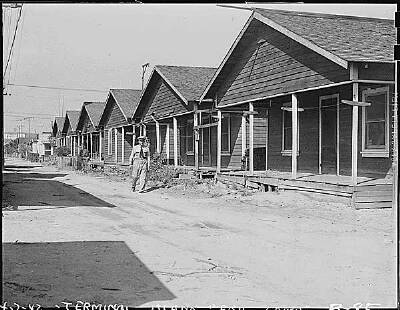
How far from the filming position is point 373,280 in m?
6.04

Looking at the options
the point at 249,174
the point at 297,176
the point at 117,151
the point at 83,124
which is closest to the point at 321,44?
the point at 297,176

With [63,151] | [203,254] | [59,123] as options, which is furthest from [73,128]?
[203,254]

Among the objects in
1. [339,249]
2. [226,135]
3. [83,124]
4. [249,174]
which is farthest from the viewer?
[83,124]

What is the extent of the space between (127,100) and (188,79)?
9.56 m

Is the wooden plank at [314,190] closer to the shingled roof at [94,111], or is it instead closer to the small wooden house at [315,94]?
the small wooden house at [315,94]

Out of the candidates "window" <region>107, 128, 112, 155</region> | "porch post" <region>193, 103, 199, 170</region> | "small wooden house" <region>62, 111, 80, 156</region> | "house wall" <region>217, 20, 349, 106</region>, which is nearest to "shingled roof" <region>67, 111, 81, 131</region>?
"small wooden house" <region>62, 111, 80, 156</region>

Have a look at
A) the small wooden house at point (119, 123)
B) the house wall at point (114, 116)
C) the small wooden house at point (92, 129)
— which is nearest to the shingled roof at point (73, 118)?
the small wooden house at point (92, 129)

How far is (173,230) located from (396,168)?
6809 mm

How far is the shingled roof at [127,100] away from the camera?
33.2 metres

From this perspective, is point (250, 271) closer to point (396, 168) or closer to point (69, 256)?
point (69, 256)

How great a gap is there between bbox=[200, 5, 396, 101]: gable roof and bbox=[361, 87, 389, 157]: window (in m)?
1.23

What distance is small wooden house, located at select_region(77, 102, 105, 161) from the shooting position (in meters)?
41.0

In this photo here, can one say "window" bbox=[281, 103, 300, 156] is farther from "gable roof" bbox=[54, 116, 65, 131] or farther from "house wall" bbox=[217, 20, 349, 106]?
"gable roof" bbox=[54, 116, 65, 131]

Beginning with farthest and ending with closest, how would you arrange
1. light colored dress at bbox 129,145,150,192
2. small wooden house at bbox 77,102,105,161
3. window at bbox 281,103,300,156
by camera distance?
small wooden house at bbox 77,102,105,161 < light colored dress at bbox 129,145,150,192 < window at bbox 281,103,300,156
